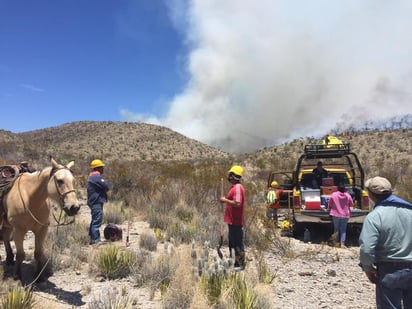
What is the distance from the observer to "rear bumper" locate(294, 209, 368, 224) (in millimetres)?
9461

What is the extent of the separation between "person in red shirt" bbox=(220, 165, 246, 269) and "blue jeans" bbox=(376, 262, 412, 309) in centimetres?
315

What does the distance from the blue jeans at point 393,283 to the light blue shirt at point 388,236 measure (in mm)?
89

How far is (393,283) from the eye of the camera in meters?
3.66

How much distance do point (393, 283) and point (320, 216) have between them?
6050 mm

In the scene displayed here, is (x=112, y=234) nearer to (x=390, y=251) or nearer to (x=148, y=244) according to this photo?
(x=148, y=244)

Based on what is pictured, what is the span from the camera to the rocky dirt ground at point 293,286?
546cm

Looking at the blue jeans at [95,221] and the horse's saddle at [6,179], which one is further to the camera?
the blue jeans at [95,221]

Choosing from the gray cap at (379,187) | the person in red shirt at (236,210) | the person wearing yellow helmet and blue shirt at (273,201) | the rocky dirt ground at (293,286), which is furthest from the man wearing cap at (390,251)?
the person wearing yellow helmet and blue shirt at (273,201)

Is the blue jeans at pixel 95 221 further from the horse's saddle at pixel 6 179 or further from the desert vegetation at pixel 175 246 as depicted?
the horse's saddle at pixel 6 179

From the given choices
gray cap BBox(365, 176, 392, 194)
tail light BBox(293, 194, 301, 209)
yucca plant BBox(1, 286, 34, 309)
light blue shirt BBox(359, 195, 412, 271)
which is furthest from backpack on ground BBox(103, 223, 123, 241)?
gray cap BBox(365, 176, 392, 194)

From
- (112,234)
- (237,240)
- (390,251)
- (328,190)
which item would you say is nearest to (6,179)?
(112,234)

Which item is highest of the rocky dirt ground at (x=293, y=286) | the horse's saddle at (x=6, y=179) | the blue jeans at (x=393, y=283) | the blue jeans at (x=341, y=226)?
the horse's saddle at (x=6, y=179)

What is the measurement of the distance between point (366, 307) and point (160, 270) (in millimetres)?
3296

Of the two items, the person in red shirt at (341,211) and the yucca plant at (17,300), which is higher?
the person in red shirt at (341,211)
